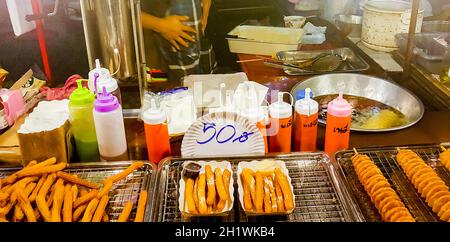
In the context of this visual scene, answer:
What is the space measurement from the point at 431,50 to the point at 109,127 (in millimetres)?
1698

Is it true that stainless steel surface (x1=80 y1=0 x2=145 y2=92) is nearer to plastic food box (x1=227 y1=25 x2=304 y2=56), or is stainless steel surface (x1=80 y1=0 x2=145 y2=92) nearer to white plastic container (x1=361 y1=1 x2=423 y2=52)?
plastic food box (x1=227 y1=25 x2=304 y2=56)

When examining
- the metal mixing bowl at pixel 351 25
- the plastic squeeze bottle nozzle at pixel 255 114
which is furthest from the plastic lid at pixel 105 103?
the metal mixing bowl at pixel 351 25

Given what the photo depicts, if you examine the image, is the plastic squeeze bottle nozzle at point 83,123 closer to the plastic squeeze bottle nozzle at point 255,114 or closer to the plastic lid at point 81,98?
the plastic lid at point 81,98

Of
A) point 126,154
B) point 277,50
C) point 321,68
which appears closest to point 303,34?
point 277,50

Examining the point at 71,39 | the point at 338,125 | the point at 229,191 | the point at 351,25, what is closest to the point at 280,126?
the point at 338,125

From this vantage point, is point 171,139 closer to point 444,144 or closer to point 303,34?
point 444,144

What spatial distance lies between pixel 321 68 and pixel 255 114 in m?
1.09

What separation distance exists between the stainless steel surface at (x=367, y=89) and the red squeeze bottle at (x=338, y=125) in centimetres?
59

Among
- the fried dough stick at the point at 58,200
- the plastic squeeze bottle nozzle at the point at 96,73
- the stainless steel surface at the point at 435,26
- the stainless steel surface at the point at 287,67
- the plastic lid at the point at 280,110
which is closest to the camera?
the fried dough stick at the point at 58,200

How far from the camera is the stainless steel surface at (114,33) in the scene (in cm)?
168

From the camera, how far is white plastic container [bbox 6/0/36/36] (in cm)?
192

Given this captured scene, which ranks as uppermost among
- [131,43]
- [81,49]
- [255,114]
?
[131,43]

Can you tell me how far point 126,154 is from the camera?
5.24 ft

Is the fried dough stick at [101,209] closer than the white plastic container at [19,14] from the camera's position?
Yes
